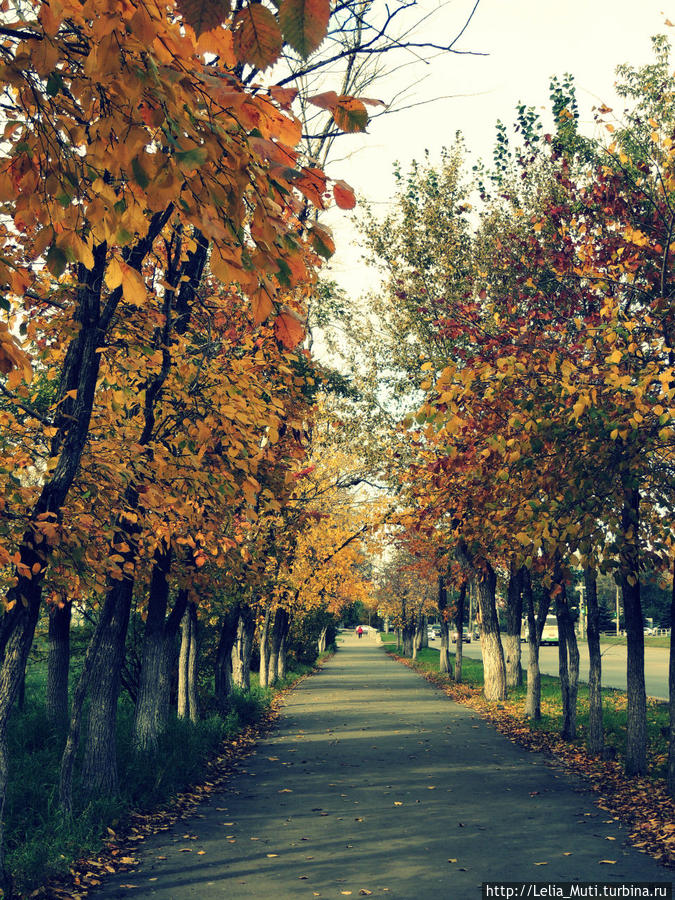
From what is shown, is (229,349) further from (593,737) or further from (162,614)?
(593,737)

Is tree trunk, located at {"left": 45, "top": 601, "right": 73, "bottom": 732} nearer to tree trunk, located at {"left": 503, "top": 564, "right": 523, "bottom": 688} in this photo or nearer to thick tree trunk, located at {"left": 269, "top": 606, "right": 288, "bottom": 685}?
tree trunk, located at {"left": 503, "top": 564, "right": 523, "bottom": 688}

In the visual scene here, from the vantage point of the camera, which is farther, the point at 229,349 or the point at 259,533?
the point at 259,533

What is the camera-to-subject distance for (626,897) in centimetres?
639

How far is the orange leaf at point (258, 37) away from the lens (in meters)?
2.44

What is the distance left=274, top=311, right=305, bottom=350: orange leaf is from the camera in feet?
9.90

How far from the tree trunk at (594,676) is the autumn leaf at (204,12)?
11.5 meters

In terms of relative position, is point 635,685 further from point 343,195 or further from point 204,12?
point 204,12

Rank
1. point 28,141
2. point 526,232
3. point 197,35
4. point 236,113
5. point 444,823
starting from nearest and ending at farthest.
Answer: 1. point 197,35
2. point 236,113
3. point 28,141
4. point 444,823
5. point 526,232

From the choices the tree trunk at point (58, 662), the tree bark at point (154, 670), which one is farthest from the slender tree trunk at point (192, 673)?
the tree bark at point (154, 670)

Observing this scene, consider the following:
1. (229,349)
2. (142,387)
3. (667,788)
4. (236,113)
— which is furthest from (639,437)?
(236,113)

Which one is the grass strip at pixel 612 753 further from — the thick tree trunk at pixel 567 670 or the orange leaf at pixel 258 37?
the orange leaf at pixel 258 37

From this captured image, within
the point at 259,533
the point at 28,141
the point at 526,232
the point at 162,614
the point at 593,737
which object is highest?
the point at 526,232

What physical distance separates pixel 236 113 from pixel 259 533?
1260 cm

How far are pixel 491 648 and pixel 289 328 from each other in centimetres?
2183
